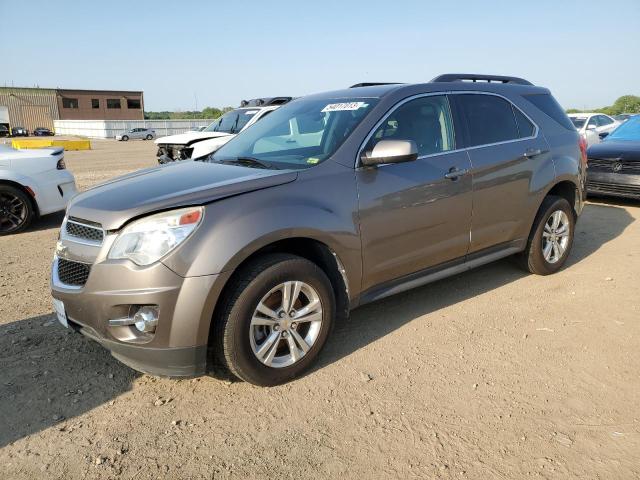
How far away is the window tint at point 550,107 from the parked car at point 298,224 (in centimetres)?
24

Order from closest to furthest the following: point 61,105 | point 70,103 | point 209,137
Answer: point 209,137 < point 61,105 < point 70,103

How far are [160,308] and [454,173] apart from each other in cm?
238

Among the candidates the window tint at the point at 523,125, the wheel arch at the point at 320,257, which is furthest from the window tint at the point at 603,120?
the wheel arch at the point at 320,257

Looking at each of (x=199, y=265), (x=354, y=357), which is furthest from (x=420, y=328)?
(x=199, y=265)

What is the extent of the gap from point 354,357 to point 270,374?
2.21ft

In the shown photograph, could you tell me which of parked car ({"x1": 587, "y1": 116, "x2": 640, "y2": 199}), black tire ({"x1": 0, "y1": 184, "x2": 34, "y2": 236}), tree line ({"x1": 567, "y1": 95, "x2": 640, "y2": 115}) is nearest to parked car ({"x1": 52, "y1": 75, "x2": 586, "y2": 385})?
black tire ({"x1": 0, "y1": 184, "x2": 34, "y2": 236})

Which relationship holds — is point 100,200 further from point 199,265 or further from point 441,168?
point 441,168

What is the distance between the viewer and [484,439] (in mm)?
2605

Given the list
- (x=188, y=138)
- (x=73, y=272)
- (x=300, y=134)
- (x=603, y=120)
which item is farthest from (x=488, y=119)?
(x=603, y=120)

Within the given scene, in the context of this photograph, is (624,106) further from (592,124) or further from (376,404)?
(376,404)

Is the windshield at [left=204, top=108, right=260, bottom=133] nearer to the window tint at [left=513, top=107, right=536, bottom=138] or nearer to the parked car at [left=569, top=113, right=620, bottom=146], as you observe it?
the window tint at [left=513, top=107, right=536, bottom=138]

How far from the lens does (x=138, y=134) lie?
47062 millimetres

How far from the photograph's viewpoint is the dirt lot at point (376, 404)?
8.07 ft

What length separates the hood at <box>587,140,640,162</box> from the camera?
826cm
